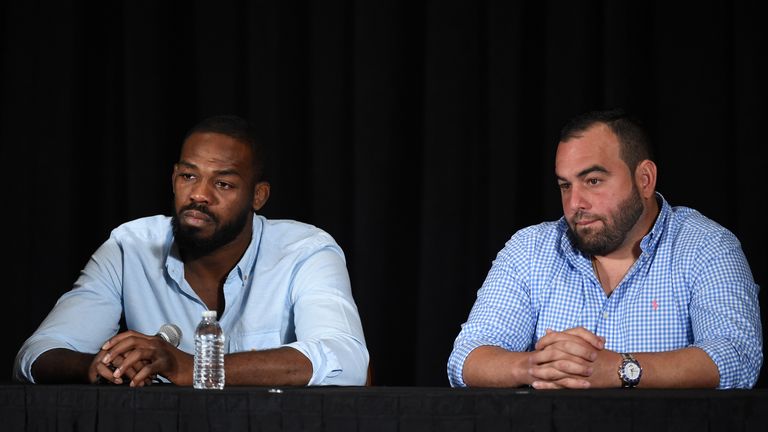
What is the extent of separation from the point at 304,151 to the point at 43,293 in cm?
113

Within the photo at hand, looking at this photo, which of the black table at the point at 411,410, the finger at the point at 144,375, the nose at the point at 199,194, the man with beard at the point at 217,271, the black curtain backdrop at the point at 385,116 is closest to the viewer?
the black table at the point at 411,410

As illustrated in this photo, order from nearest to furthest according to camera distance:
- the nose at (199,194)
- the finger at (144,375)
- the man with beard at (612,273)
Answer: the finger at (144,375) < the man with beard at (612,273) < the nose at (199,194)

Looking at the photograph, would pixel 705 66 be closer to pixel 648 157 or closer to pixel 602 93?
pixel 602 93

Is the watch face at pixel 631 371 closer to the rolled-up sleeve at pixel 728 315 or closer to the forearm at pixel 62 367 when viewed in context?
the rolled-up sleeve at pixel 728 315

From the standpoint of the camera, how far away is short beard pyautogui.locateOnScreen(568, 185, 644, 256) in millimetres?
2449

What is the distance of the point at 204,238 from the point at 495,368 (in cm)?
85

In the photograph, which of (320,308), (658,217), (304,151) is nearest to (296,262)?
(320,308)

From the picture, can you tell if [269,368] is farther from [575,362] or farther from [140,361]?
[575,362]

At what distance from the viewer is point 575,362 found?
1.99 metres

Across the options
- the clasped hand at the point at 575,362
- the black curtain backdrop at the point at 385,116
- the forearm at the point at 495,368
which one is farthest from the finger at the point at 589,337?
the black curtain backdrop at the point at 385,116

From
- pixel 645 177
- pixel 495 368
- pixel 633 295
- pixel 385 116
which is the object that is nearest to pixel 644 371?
pixel 495 368

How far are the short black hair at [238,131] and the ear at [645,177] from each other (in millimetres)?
1001

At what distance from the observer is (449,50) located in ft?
11.4

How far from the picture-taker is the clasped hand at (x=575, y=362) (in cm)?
198
